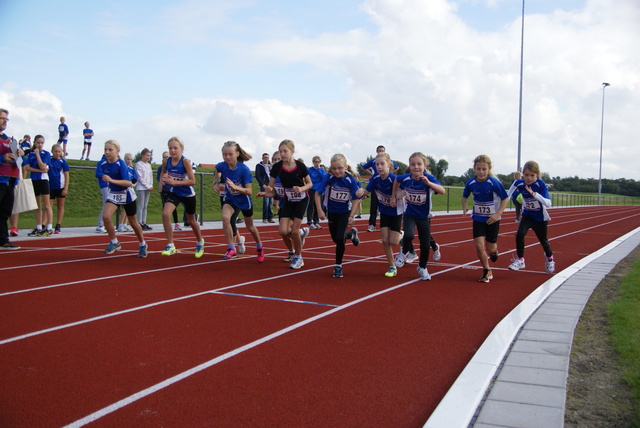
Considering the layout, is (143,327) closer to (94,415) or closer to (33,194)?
(94,415)

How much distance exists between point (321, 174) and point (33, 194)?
7181 mm

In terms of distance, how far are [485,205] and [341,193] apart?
203 cm

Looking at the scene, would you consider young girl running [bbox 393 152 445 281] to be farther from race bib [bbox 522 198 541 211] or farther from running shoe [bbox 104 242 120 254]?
running shoe [bbox 104 242 120 254]

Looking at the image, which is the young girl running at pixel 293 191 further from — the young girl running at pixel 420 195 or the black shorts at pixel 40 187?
the black shorts at pixel 40 187

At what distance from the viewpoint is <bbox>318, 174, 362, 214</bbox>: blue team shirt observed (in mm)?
8117

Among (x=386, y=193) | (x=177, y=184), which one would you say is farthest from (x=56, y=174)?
(x=386, y=193)

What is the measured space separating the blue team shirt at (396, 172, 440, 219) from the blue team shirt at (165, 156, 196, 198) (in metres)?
3.70

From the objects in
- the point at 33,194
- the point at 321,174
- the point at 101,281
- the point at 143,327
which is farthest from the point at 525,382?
the point at 321,174

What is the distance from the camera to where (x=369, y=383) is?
3684 millimetres

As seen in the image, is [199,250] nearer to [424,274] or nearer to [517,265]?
[424,274]

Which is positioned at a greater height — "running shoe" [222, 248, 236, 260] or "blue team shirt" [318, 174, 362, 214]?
"blue team shirt" [318, 174, 362, 214]

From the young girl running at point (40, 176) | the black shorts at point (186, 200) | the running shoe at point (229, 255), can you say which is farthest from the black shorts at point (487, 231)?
the young girl running at point (40, 176)

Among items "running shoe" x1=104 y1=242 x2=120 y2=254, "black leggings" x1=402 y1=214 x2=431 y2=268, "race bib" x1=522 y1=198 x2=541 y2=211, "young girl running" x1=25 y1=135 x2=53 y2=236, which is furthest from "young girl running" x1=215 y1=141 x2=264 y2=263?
"young girl running" x1=25 y1=135 x2=53 y2=236

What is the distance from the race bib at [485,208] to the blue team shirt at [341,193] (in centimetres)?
173
